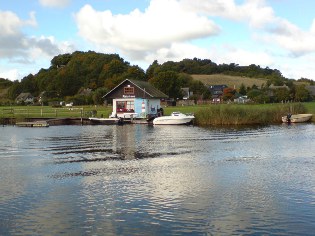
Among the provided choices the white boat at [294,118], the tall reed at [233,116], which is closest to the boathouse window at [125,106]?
the tall reed at [233,116]

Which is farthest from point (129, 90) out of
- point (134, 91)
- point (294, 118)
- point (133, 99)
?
point (294, 118)

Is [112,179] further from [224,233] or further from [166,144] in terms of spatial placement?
[166,144]

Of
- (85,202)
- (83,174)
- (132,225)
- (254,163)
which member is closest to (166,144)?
(254,163)

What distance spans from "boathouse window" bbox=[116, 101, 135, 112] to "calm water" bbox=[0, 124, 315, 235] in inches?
1423

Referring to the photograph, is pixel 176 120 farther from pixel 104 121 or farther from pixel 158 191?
pixel 158 191

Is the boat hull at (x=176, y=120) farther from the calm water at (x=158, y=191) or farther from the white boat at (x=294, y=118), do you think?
the calm water at (x=158, y=191)

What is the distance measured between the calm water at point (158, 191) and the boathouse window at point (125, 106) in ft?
119

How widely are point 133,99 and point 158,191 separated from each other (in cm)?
5136

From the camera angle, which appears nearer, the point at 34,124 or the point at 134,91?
the point at 34,124

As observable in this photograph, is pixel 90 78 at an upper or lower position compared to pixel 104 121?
upper

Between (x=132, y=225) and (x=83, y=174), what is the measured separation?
30.4 feet

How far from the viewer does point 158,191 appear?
63.0 ft

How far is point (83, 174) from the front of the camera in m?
23.3

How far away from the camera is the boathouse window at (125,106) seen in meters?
70.5
